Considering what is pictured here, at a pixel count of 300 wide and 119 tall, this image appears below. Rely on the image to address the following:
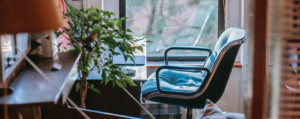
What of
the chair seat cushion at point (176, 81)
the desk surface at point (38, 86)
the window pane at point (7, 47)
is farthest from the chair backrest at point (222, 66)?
the window pane at point (7, 47)

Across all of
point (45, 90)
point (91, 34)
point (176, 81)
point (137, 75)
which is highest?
point (91, 34)

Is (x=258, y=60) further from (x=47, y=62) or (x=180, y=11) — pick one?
(x=180, y=11)

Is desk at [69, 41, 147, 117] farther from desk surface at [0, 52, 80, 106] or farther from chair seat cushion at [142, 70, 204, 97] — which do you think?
desk surface at [0, 52, 80, 106]

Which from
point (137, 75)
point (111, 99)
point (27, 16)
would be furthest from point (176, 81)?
point (27, 16)

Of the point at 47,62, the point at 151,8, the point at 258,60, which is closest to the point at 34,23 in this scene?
the point at 258,60

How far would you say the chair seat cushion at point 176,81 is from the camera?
1.75m

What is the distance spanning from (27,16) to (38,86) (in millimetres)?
284

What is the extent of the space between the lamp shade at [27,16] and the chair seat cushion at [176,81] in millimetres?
1292

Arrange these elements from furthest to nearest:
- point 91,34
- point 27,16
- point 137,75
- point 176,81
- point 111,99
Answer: point 176,81, point 137,75, point 111,99, point 91,34, point 27,16

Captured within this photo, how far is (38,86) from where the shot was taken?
26.8 inches

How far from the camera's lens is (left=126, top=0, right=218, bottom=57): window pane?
2576mm

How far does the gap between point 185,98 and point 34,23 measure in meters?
1.32

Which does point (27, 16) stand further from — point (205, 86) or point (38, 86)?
point (205, 86)

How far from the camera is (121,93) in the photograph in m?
1.39
